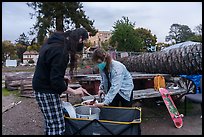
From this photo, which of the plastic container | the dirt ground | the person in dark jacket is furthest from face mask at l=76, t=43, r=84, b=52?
the dirt ground

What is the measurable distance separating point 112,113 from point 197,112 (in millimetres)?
3215

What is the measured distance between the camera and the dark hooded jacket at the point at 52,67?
7.89 feet

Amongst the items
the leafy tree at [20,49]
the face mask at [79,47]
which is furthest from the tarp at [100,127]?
the leafy tree at [20,49]

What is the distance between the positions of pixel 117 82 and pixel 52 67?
116cm

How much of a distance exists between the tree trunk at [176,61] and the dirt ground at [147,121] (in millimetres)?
1013

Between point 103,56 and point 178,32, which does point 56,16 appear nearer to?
point 103,56

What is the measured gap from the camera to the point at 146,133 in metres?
4.14

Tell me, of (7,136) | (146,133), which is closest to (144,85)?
(146,133)

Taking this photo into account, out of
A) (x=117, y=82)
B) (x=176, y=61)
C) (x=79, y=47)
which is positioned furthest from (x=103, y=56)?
(x=176, y=61)

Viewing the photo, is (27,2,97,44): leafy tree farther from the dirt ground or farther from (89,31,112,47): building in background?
the dirt ground

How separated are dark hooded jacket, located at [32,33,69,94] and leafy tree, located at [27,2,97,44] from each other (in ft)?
60.7

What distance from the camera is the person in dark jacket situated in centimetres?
242

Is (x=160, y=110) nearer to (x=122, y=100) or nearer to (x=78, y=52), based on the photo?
(x=122, y=100)

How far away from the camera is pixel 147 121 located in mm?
4840
